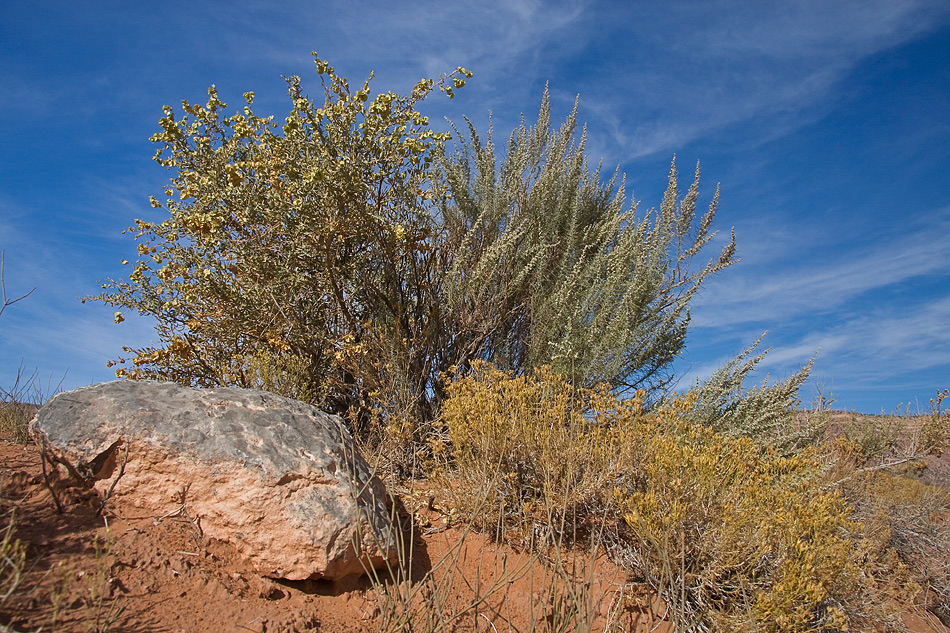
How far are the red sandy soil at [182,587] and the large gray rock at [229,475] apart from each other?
0.32ft

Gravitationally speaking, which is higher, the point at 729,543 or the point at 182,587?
the point at 729,543

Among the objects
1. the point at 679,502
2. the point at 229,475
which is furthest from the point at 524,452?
the point at 229,475

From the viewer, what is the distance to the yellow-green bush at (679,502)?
108 inches

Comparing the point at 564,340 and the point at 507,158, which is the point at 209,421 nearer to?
the point at 564,340

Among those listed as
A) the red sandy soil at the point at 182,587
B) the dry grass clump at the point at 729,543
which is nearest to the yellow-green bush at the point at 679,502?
the dry grass clump at the point at 729,543

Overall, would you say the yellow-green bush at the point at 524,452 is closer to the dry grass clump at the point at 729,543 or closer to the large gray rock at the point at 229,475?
the dry grass clump at the point at 729,543

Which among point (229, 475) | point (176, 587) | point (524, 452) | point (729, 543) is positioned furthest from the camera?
point (524, 452)

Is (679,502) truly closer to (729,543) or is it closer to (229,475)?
(729,543)

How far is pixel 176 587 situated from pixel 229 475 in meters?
0.51

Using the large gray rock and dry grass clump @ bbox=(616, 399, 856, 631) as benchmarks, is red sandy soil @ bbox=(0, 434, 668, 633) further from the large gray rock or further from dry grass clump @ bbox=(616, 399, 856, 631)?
dry grass clump @ bbox=(616, 399, 856, 631)

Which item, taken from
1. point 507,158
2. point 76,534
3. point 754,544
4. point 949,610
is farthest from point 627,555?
point 507,158

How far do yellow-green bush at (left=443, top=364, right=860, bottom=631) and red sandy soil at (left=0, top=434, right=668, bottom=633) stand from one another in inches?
12.1

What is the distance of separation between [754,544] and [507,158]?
461cm

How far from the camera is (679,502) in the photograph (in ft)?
9.57
